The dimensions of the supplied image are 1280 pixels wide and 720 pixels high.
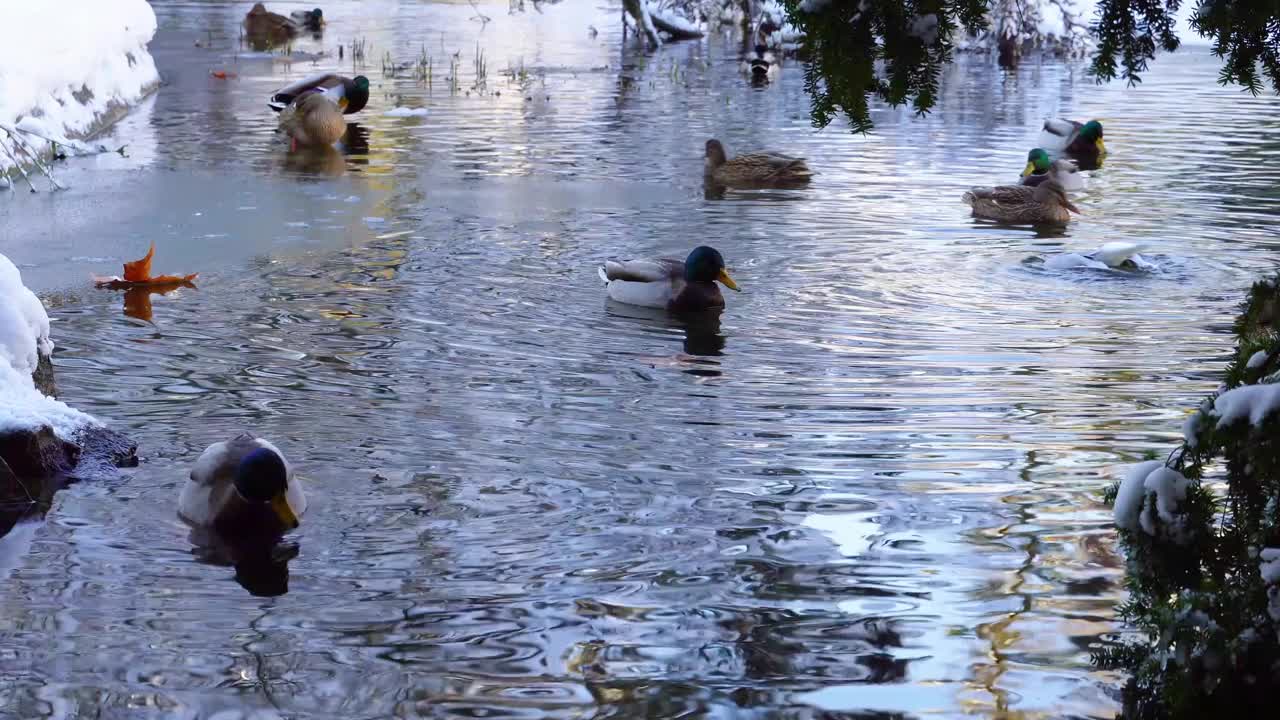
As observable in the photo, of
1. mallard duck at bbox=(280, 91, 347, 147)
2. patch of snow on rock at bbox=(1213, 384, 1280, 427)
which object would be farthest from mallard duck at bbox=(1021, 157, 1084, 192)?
patch of snow on rock at bbox=(1213, 384, 1280, 427)

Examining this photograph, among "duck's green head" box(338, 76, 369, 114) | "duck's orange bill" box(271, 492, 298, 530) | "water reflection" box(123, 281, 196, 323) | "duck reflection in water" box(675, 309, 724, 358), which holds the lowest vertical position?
"duck's orange bill" box(271, 492, 298, 530)

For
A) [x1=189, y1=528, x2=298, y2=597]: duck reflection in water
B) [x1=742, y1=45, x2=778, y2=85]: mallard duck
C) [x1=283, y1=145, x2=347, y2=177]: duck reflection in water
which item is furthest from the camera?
[x1=742, y1=45, x2=778, y2=85]: mallard duck

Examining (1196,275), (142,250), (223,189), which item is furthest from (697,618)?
(223,189)

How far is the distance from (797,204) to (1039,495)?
802 centimetres

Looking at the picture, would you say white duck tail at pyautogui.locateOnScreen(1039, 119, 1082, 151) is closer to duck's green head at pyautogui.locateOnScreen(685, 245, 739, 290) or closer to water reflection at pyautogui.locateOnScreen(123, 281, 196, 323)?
duck's green head at pyautogui.locateOnScreen(685, 245, 739, 290)

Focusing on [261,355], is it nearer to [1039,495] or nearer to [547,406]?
[547,406]

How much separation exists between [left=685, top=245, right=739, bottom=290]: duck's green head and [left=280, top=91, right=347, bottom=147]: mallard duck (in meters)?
9.03

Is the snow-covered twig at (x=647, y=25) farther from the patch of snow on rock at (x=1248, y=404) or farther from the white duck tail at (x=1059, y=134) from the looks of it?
the patch of snow on rock at (x=1248, y=404)

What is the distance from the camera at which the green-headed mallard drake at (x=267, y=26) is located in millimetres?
37031

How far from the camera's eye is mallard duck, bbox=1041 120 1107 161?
17744 mm

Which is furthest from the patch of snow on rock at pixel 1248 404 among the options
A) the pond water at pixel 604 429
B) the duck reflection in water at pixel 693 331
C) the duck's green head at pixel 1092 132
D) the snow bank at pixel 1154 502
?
the duck's green head at pixel 1092 132

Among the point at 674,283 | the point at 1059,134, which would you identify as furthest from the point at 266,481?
the point at 1059,134

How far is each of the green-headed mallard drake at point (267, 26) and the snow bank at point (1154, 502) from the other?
114 feet

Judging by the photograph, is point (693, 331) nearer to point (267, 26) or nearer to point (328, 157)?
point (328, 157)
